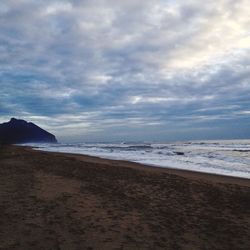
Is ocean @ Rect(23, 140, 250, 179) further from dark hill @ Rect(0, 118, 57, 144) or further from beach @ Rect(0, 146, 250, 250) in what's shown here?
dark hill @ Rect(0, 118, 57, 144)

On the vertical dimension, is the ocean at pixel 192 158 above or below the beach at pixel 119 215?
above

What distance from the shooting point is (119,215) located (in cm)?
794

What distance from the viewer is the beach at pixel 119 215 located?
20.5 feet

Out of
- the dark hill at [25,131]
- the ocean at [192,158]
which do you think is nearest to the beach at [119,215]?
the ocean at [192,158]

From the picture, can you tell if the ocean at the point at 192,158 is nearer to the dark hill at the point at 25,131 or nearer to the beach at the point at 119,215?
the beach at the point at 119,215

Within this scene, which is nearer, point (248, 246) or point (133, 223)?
point (248, 246)

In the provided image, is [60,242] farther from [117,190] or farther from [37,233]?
[117,190]

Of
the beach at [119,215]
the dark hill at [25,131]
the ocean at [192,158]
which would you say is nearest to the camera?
the beach at [119,215]

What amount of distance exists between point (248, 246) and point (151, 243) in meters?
1.87

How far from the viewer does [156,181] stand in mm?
13367

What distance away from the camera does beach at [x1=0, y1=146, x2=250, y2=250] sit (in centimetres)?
624

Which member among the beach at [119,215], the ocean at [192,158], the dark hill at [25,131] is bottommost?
the beach at [119,215]

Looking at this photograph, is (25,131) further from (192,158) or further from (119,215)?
(119,215)

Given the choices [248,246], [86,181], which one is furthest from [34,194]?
[248,246]
